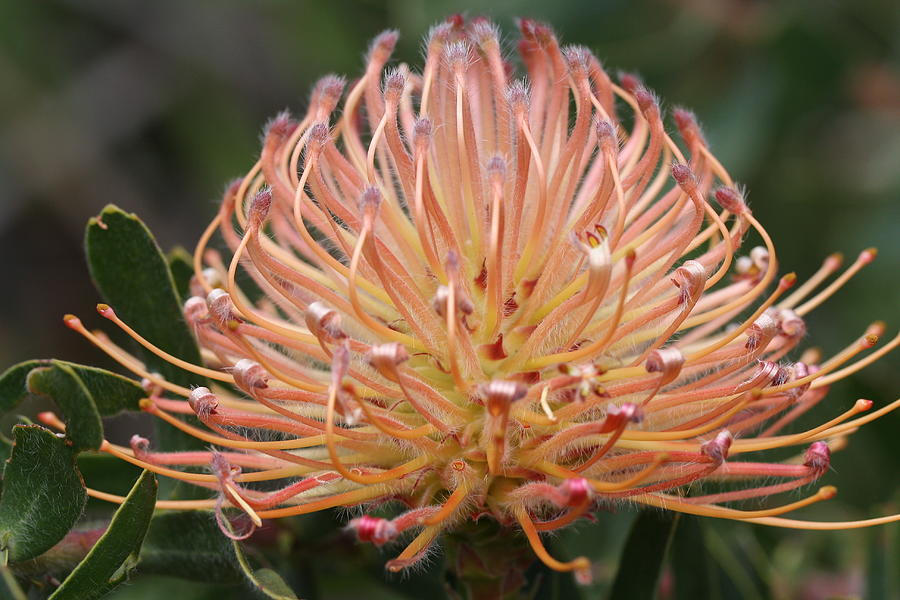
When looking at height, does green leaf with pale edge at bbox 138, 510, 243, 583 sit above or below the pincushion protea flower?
below

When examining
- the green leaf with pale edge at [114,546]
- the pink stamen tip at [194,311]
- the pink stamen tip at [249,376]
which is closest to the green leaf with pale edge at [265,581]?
the green leaf with pale edge at [114,546]

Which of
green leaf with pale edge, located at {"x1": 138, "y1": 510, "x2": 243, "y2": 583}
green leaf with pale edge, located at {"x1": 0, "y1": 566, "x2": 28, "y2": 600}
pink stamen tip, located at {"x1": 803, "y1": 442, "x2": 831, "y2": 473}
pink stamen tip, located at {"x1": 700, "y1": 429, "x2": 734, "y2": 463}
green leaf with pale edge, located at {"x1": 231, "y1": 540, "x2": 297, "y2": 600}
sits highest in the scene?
pink stamen tip, located at {"x1": 803, "y1": 442, "x2": 831, "y2": 473}

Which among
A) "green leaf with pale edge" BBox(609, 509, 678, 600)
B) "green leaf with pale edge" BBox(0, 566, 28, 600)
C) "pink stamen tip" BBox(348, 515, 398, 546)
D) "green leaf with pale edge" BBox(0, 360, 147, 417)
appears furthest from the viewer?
"green leaf with pale edge" BBox(609, 509, 678, 600)

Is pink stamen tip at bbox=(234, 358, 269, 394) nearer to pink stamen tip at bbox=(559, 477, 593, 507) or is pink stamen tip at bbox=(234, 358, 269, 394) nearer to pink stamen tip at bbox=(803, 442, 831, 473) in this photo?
pink stamen tip at bbox=(559, 477, 593, 507)

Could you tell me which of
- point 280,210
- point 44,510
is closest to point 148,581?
point 44,510

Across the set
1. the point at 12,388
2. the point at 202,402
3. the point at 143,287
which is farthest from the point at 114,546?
the point at 143,287

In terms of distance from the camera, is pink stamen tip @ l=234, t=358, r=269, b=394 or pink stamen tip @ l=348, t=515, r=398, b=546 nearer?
pink stamen tip @ l=348, t=515, r=398, b=546

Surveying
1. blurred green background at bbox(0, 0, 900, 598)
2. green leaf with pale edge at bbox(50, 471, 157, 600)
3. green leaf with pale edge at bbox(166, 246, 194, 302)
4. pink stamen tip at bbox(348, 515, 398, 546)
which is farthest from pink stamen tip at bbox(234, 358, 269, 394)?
blurred green background at bbox(0, 0, 900, 598)

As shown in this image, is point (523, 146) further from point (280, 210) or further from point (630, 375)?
point (280, 210)
